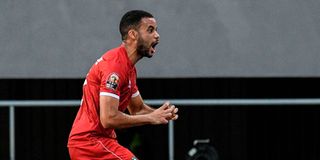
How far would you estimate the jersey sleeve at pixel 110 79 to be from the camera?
550cm

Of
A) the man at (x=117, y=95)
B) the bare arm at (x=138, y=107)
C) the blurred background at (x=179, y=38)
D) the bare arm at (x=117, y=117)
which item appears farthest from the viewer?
the blurred background at (x=179, y=38)

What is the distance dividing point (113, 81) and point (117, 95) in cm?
10

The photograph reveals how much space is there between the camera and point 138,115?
5672mm

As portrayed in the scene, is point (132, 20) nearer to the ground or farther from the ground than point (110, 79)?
farther from the ground

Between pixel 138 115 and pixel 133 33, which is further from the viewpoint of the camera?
pixel 133 33

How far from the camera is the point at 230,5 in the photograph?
977 cm

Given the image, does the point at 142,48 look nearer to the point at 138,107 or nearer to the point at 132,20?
the point at 132,20

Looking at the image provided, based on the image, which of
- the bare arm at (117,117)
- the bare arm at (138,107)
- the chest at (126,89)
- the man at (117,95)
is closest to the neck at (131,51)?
the man at (117,95)

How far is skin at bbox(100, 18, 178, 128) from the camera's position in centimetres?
549

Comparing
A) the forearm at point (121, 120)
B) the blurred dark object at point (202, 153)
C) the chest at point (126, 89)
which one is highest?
the chest at point (126, 89)

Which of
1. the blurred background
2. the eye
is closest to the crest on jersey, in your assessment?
the eye

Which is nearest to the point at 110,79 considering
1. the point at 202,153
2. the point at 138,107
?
the point at 138,107

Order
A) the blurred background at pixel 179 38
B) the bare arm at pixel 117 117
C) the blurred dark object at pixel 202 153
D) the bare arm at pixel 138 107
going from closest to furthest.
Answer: the bare arm at pixel 117 117, the bare arm at pixel 138 107, the blurred dark object at pixel 202 153, the blurred background at pixel 179 38

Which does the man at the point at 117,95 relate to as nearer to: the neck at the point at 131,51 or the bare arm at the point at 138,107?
the neck at the point at 131,51
